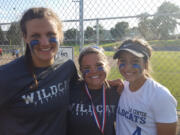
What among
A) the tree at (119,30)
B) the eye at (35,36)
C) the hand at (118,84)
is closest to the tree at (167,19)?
the tree at (119,30)

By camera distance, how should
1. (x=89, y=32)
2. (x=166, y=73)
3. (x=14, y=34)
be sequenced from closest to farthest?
1. (x=89, y=32)
2. (x=14, y=34)
3. (x=166, y=73)

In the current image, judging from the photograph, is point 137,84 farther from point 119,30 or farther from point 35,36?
point 119,30

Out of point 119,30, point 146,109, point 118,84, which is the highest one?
point 119,30

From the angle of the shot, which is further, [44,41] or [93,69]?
[93,69]

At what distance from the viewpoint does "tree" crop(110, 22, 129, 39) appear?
333 centimetres

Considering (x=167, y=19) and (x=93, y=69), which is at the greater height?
(x=167, y=19)

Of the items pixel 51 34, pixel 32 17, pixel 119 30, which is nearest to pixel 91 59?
pixel 51 34

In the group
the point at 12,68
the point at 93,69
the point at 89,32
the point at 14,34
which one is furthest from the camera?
the point at 14,34

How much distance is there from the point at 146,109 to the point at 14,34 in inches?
170

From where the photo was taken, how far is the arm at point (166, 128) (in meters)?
1.59

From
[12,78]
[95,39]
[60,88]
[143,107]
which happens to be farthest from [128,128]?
[95,39]

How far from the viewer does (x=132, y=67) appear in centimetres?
184

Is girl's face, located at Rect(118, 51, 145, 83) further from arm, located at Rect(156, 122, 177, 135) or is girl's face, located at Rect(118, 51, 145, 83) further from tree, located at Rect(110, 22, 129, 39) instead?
tree, located at Rect(110, 22, 129, 39)

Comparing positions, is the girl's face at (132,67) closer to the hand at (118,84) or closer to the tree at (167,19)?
the hand at (118,84)
